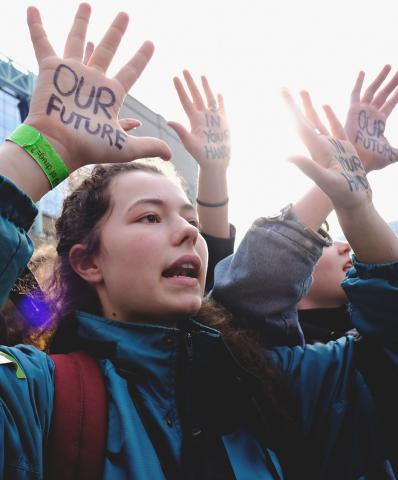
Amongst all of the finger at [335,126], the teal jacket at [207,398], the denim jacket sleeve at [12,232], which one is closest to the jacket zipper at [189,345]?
the teal jacket at [207,398]

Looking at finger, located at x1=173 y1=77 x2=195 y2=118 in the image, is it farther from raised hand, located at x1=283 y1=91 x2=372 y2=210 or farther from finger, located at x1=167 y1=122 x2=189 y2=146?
raised hand, located at x1=283 y1=91 x2=372 y2=210

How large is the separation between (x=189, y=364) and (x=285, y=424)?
0.37 m

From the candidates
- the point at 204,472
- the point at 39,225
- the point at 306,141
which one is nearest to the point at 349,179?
the point at 306,141

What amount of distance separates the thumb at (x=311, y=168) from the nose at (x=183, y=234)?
42cm

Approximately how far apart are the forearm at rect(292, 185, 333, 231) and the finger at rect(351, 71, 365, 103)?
52 centimetres

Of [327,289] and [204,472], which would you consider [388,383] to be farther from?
[327,289]

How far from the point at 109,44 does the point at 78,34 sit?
97mm

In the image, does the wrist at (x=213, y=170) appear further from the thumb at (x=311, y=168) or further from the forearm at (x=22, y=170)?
the forearm at (x=22, y=170)

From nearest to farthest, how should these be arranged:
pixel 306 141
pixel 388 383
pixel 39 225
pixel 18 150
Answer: pixel 18 150 < pixel 388 383 < pixel 306 141 < pixel 39 225

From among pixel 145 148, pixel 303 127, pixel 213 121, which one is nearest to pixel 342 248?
pixel 213 121

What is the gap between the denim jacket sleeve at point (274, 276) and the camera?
163cm

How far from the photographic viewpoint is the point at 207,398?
1.30 meters

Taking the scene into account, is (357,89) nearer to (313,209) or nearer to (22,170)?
(313,209)

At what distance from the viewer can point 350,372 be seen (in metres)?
1.54
